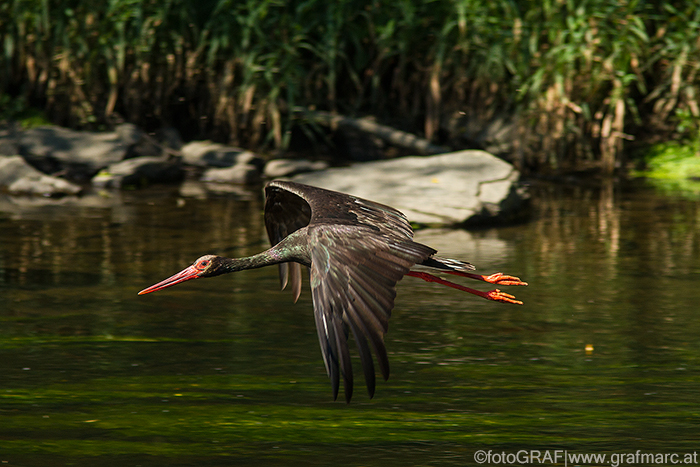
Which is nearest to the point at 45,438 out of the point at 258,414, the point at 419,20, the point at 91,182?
the point at 258,414

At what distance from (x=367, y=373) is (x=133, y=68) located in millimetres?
8419

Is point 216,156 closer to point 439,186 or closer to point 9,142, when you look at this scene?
point 9,142

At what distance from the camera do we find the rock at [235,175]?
10.2 meters

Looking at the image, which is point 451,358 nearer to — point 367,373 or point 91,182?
point 367,373

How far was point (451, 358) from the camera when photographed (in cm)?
481

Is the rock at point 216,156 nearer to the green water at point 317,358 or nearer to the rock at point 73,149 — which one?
the rock at point 73,149

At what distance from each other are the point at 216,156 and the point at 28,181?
2.06 m

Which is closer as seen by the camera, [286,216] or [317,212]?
[317,212]

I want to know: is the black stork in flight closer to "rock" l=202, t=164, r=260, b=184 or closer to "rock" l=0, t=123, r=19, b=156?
"rock" l=202, t=164, r=260, b=184

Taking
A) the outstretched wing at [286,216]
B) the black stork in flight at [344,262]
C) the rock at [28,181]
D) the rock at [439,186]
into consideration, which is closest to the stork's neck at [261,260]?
the black stork in flight at [344,262]

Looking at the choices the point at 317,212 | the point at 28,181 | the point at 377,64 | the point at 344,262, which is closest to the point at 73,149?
the point at 28,181

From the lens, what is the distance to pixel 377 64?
35.3 ft

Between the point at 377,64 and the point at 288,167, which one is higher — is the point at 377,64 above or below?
above

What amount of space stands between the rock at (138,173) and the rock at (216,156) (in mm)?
440
